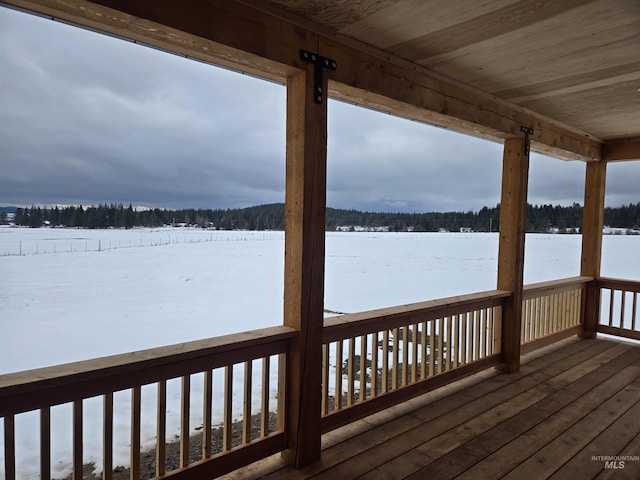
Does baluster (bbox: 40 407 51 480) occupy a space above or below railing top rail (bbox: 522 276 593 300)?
below

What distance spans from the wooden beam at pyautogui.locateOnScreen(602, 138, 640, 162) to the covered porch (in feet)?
3.92

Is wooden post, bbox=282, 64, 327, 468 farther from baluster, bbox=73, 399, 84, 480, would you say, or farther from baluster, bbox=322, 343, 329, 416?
baluster, bbox=73, 399, 84, 480

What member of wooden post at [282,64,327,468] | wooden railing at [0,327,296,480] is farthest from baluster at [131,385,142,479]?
wooden post at [282,64,327,468]

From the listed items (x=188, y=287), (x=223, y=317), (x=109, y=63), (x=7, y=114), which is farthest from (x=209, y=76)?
(x=188, y=287)

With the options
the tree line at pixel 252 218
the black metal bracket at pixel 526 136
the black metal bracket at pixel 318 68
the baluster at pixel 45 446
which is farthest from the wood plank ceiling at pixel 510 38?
the baluster at pixel 45 446

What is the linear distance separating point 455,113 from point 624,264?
488cm

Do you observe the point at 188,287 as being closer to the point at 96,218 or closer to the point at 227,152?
the point at 227,152

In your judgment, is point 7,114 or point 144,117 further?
point 144,117

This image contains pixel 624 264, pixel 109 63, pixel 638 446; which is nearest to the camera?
pixel 638 446

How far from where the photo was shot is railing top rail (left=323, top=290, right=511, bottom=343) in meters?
2.39

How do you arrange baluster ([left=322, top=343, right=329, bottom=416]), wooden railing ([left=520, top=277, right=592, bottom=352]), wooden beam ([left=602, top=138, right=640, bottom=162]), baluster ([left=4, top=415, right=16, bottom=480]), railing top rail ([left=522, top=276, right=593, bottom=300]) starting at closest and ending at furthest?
A: baluster ([left=4, top=415, right=16, bottom=480])
baluster ([left=322, top=343, right=329, bottom=416])
railing top rail ([left=522, top=276, right=593, bottom=300])
wooden railing ([left=520, top=277, right=592, bottom=352])
wooden beam ([left=602, top=138, right=640, bottom=162])

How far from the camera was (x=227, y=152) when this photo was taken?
4227 mm

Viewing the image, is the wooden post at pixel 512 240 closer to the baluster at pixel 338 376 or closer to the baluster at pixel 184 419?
the baluster at pixel 338 376

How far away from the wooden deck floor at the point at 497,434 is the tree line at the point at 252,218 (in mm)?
1425
